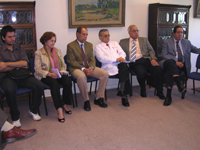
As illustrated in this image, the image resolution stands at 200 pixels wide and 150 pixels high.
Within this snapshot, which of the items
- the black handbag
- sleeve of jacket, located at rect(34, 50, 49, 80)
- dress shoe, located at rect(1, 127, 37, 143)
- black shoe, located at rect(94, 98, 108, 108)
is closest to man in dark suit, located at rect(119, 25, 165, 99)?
black shoe, located at rect(94, 98, 108, 108)

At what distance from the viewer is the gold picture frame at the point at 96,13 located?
438 centimetres

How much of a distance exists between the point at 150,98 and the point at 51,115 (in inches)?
75.9

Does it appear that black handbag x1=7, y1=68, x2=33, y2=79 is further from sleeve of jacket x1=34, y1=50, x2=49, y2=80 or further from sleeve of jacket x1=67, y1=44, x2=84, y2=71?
sleeve of jacket x1=67, y1=44, x2=84, y2=71

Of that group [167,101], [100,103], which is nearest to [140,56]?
[167,101]

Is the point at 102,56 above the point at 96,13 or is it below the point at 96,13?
below

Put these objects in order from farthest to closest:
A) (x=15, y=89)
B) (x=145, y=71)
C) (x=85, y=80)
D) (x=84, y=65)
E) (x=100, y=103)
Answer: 1. (x=145, y=71)
2. (x=84, y=65)
3. (x=100, y=103)
4. (x=85, y=80)
5. (x=15, y=89)

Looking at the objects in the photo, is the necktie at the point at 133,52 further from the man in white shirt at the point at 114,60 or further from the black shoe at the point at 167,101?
the black shoe at the point at 167,101

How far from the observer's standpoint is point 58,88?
10.8ft

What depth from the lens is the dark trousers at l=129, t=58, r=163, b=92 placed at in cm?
408

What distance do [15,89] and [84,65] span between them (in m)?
1.36

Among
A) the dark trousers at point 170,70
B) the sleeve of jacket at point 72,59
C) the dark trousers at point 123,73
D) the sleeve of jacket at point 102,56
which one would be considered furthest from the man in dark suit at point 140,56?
the sleeve of jacket at point 72,59

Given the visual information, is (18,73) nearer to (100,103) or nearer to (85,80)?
(85,80)

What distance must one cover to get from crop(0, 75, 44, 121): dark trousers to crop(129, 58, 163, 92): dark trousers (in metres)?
1.88

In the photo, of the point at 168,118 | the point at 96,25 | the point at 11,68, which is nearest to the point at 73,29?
the point at 96,25
